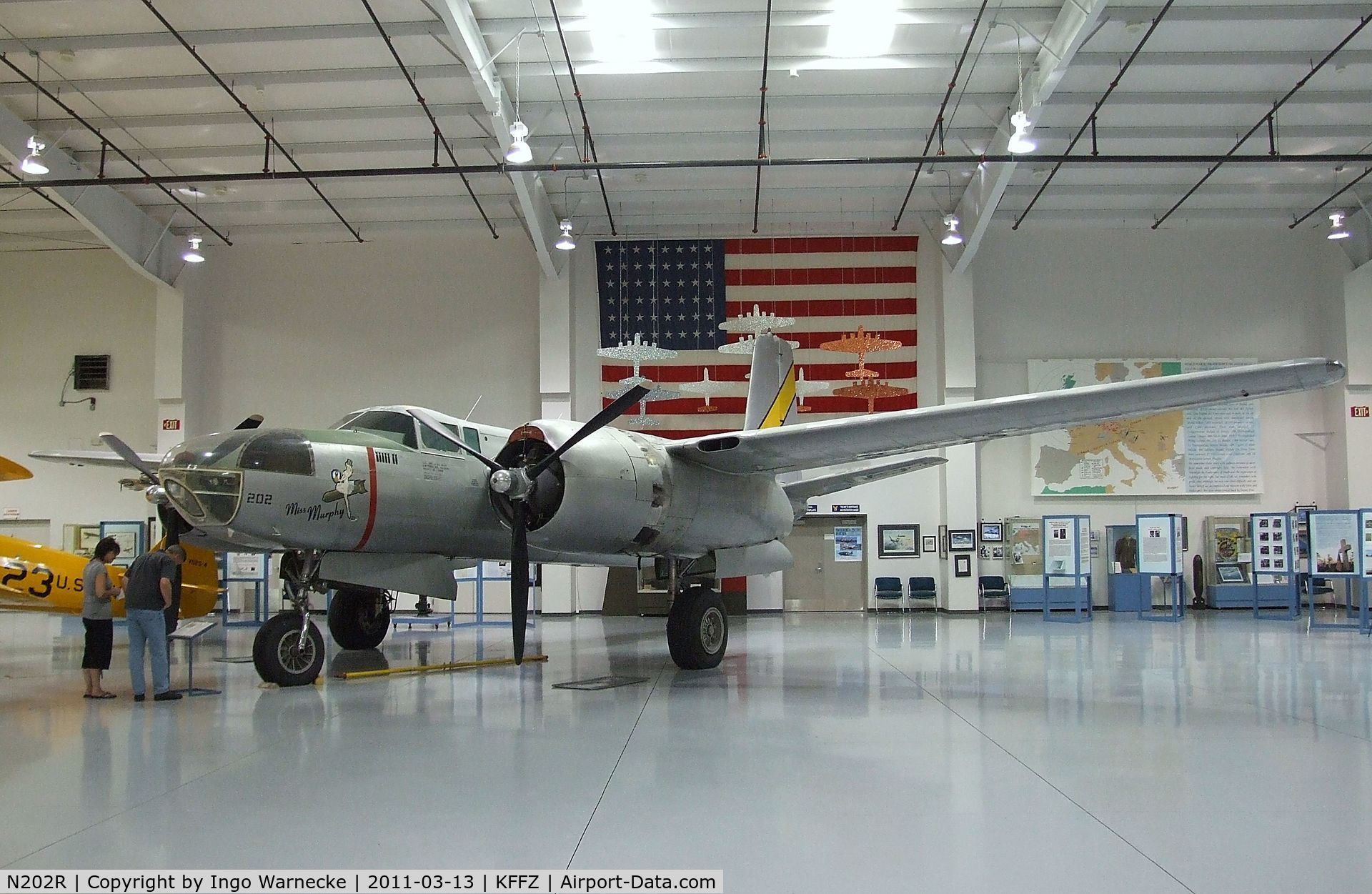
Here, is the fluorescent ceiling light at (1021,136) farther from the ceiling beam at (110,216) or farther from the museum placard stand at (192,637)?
the ceiling beam at (110,216)

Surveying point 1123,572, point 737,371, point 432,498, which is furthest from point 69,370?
point 1123,572

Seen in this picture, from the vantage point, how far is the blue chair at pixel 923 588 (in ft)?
→ 69.1

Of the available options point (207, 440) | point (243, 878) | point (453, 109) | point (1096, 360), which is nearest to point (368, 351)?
point (453, 109)

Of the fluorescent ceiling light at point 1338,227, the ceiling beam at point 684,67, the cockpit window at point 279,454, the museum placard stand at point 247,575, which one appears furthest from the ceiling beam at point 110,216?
the fluorescent ceiling light at point 1338,227

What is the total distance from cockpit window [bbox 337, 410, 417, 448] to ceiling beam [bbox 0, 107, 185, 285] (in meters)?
11.3

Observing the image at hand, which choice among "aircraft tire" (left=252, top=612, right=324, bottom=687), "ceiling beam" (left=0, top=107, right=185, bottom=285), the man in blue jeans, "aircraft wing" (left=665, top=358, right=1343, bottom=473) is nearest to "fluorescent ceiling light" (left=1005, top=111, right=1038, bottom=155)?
"aircraft wing" (left=665, top=358, right=1343, bottom=473)

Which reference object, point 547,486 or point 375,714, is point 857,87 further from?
point 375,714

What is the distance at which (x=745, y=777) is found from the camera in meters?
5.43

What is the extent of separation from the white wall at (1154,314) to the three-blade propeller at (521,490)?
51.0ft

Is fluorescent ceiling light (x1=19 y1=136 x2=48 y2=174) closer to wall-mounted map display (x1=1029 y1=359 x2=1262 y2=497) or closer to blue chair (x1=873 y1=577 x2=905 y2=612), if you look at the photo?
blue chair (x1=873 y1=577 x2=905 y2=612)

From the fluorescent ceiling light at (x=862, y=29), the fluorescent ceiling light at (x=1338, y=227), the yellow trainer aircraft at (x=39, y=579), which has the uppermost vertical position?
the fluorescent ceiling light at (x=862, y=29)

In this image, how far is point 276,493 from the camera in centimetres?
834

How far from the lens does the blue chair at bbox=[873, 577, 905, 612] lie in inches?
835

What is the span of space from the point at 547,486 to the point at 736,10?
9.12 metres
